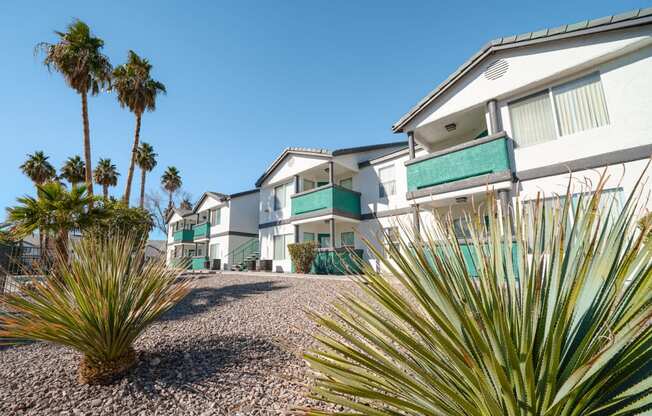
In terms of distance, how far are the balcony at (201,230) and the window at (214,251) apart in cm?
151

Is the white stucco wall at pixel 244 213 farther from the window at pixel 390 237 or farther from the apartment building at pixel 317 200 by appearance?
Result: the window at pixel 390 237

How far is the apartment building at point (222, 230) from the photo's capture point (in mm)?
25453

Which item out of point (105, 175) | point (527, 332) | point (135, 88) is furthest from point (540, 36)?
point (105, 175)

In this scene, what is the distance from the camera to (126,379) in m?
3.63

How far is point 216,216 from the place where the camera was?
92.5 feet

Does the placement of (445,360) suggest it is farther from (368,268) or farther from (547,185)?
(547,185)

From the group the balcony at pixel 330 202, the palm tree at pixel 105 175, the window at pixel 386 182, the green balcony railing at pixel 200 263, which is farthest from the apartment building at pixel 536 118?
the palm tree at pixel 105 175

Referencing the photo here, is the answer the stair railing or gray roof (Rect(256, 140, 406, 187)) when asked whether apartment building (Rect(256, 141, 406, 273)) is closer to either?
gray roof (Rect(256, 140, 406, 187))

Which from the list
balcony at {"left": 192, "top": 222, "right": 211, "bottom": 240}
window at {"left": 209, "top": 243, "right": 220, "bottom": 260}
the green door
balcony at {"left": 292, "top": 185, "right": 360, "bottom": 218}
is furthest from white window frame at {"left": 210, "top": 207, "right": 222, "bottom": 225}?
balcony at {"left": 292, "top": 185, "right": 360, "bottom": 218}

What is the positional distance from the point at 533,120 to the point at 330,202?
31.5 feet

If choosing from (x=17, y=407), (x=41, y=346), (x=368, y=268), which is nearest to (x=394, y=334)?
(x=368, y=268)

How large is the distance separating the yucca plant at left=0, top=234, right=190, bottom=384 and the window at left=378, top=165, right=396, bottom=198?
13283mm

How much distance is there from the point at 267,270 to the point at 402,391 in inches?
773

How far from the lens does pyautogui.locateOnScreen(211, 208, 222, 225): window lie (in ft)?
90.4
